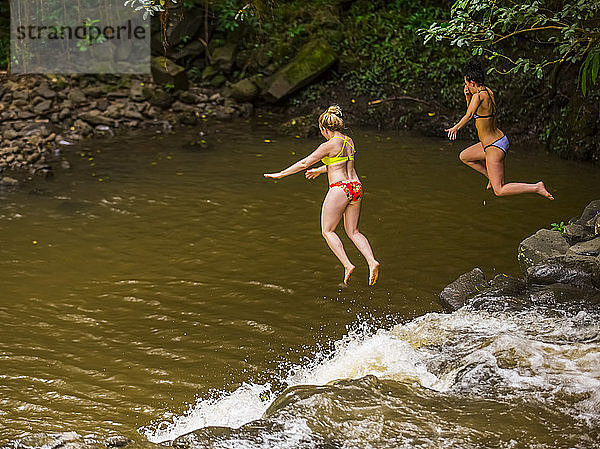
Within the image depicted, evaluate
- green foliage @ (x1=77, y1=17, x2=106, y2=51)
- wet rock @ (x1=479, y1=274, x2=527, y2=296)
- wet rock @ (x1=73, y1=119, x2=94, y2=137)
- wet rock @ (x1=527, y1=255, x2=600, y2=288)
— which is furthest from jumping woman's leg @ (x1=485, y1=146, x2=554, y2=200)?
green foliage @ (x1=77, y1=17, x2=106, y2=51)

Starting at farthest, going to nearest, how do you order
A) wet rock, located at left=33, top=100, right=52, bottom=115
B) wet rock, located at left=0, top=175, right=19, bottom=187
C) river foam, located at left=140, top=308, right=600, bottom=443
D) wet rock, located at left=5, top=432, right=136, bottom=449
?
wet rock, located at left=33, top=100, right=52, bottom=115
wet rock, located at left=0, top=175, right=19, bottom=187
river foam, located at left=140, top=308, right=600, bottom=443
wet rock, located at left=5, top=432, right=136, bottom=449

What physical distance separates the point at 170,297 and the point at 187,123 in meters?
8.08

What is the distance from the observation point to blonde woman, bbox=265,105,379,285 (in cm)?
537

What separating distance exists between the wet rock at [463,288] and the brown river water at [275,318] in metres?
0.17

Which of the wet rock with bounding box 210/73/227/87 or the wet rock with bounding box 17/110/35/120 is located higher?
the wet rock with bounding box 210/73/227/87

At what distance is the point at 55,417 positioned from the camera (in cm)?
485

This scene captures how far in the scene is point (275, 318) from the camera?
6.38m

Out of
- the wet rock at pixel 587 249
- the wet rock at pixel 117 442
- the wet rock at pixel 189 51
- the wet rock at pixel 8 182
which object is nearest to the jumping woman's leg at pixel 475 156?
the wet rock at pixel 587 249

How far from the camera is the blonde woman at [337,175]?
537 centimetres

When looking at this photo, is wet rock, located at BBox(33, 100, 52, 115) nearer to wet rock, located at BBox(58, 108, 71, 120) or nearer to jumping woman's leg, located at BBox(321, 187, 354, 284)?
wet rock, located at BBox(58, 108, 71, 120)

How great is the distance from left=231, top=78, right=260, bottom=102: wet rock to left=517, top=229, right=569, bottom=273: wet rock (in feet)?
31.6

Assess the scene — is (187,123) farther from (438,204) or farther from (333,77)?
(438,204)

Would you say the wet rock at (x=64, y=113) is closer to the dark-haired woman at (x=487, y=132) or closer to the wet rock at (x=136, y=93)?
the wet rock at (x=136, y=93)

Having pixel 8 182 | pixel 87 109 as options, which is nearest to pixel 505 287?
pixel 8 182
